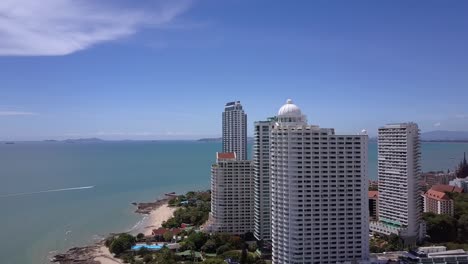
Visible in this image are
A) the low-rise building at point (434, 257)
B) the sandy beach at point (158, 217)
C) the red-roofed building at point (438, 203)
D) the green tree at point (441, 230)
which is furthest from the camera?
the sandy beach at point (158, 217)

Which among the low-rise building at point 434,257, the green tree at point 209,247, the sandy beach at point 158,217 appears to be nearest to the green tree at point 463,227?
the low-rise building at point 434,257

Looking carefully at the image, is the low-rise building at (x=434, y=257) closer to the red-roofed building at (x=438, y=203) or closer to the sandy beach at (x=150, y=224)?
the red-roofed building at (x=438, y=203)

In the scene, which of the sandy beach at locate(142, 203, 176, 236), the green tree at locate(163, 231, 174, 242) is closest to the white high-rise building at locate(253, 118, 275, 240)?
the green tree at locate(163, 231, 174, 242)

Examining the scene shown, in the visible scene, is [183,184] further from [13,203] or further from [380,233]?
[380,233]

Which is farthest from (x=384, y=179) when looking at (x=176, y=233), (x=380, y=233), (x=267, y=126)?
(x=176, y=233)

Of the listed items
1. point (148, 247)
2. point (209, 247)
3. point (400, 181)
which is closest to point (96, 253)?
point (148, 247)

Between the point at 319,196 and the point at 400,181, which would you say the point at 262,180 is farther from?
the point at 400,181
